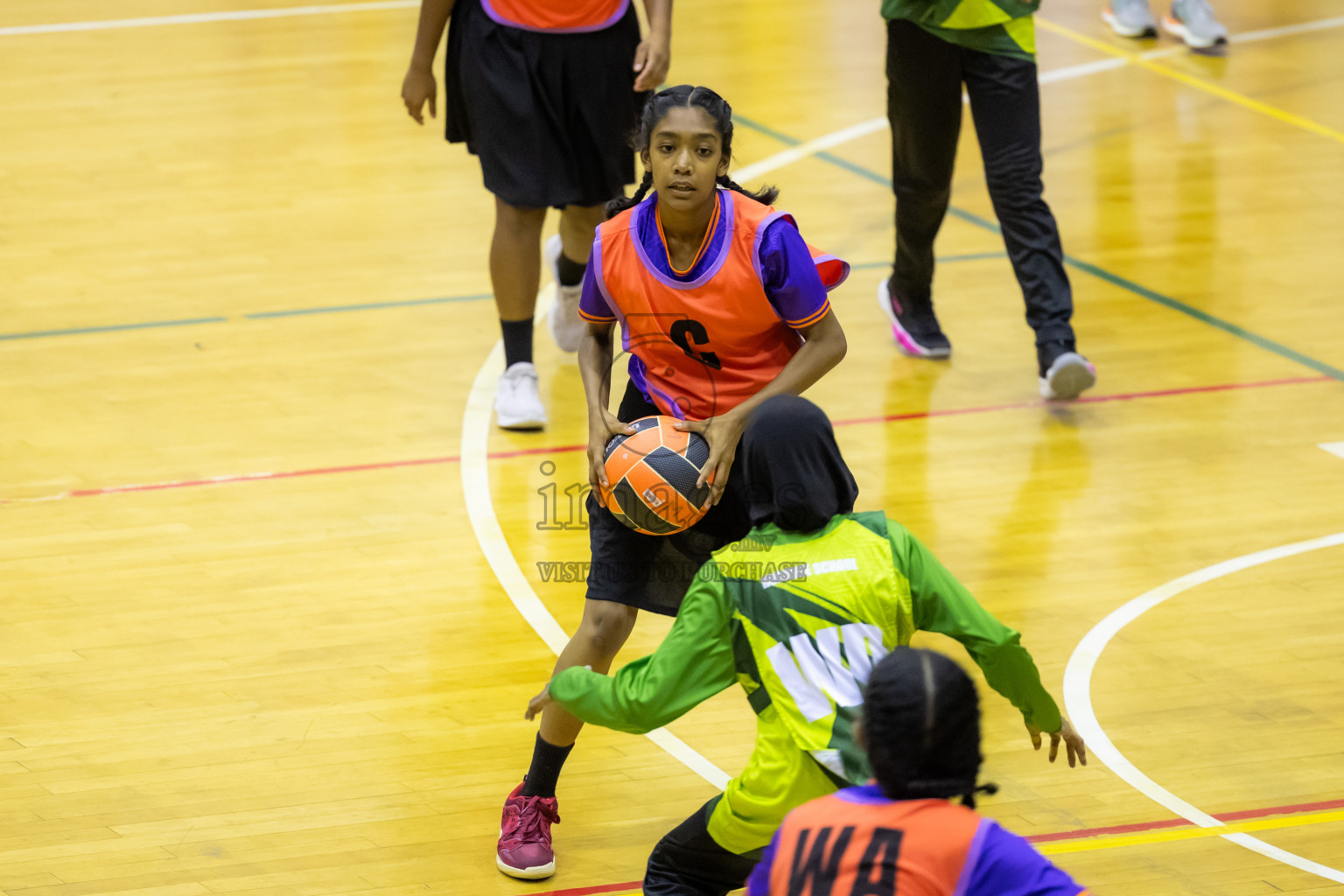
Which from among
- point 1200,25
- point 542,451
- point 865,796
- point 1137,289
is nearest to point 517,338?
point 542,451

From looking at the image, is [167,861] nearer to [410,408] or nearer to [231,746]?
[231,746]

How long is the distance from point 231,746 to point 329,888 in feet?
1.87

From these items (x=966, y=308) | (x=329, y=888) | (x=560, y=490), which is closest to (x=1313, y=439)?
(x=966, y=308)

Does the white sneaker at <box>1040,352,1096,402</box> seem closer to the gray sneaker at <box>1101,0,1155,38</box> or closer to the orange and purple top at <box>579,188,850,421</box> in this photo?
the orange and purple top at <box>579,188,850,421</box>

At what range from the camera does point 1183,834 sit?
3242 millimetres

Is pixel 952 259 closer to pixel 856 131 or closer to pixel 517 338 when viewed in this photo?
pixel 856 131

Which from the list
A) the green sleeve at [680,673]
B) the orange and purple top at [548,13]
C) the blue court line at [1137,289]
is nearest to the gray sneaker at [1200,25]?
the blue court line at [1137,289]

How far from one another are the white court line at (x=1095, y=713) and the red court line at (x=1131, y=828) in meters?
0.05

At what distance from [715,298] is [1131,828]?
4.48ft

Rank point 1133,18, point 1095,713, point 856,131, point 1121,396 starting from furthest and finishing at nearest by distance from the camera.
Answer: point 1133,18 → point 856,131 → point 1121,396 → point 1095,713

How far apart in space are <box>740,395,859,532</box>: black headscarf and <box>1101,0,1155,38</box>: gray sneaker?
727cm

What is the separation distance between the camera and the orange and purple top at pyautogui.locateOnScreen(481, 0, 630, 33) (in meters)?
4.82

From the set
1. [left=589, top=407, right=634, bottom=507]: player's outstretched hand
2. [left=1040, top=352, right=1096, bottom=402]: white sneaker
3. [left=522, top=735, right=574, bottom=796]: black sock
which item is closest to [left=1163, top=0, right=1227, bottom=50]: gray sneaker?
[left=1040, top=352, right=1096, bottom=402]: white sneaker

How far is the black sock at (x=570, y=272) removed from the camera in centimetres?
550
